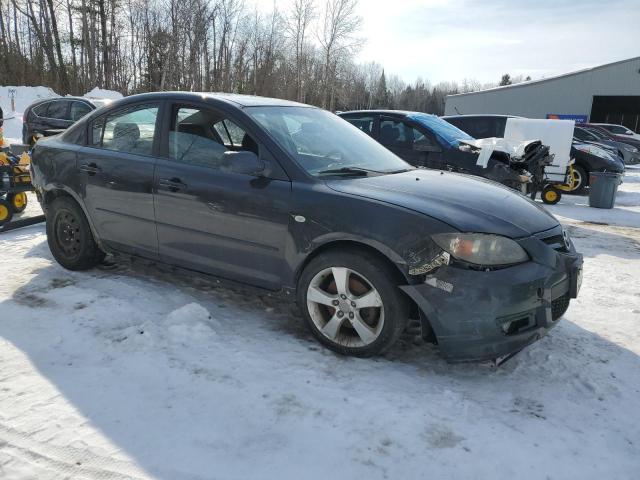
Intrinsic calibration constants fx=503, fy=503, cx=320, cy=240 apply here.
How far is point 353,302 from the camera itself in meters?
3.14

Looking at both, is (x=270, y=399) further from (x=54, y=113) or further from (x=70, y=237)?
(x=54, y=113)

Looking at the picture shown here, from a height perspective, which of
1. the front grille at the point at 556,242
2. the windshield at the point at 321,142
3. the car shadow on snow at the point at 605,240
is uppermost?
the windshield at the point at 321,142

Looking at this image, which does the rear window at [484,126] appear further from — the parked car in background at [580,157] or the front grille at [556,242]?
the front grille at [556,242]

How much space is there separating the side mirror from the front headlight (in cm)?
129

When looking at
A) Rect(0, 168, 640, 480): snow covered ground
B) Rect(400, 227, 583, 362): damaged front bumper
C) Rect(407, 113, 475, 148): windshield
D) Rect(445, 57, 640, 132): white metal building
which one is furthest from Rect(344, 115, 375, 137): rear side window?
Rect(445, 57, 640, 132): white metal building

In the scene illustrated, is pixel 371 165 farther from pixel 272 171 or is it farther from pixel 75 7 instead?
pixel 75 7

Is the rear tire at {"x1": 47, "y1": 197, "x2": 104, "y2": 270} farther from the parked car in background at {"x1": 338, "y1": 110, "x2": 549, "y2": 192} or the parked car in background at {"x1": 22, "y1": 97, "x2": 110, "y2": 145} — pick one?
the parked car in background at {"x1": 22, "y1": 97, "x2": 110, "y2": 145}

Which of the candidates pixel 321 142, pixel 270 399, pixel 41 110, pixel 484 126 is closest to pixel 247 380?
pixel 270 399

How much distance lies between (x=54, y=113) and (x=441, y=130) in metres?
11.1

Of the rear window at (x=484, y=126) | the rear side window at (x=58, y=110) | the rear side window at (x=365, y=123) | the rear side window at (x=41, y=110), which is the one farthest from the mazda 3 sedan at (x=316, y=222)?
the rear side window at (x=41, y=110)

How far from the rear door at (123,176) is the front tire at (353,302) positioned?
1.52 meters

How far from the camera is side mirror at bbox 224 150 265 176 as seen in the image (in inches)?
132

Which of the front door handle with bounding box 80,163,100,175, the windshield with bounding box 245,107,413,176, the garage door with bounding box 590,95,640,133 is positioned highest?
the garage door with bounding box 590,95,640,133

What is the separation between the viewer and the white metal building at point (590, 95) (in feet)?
118
